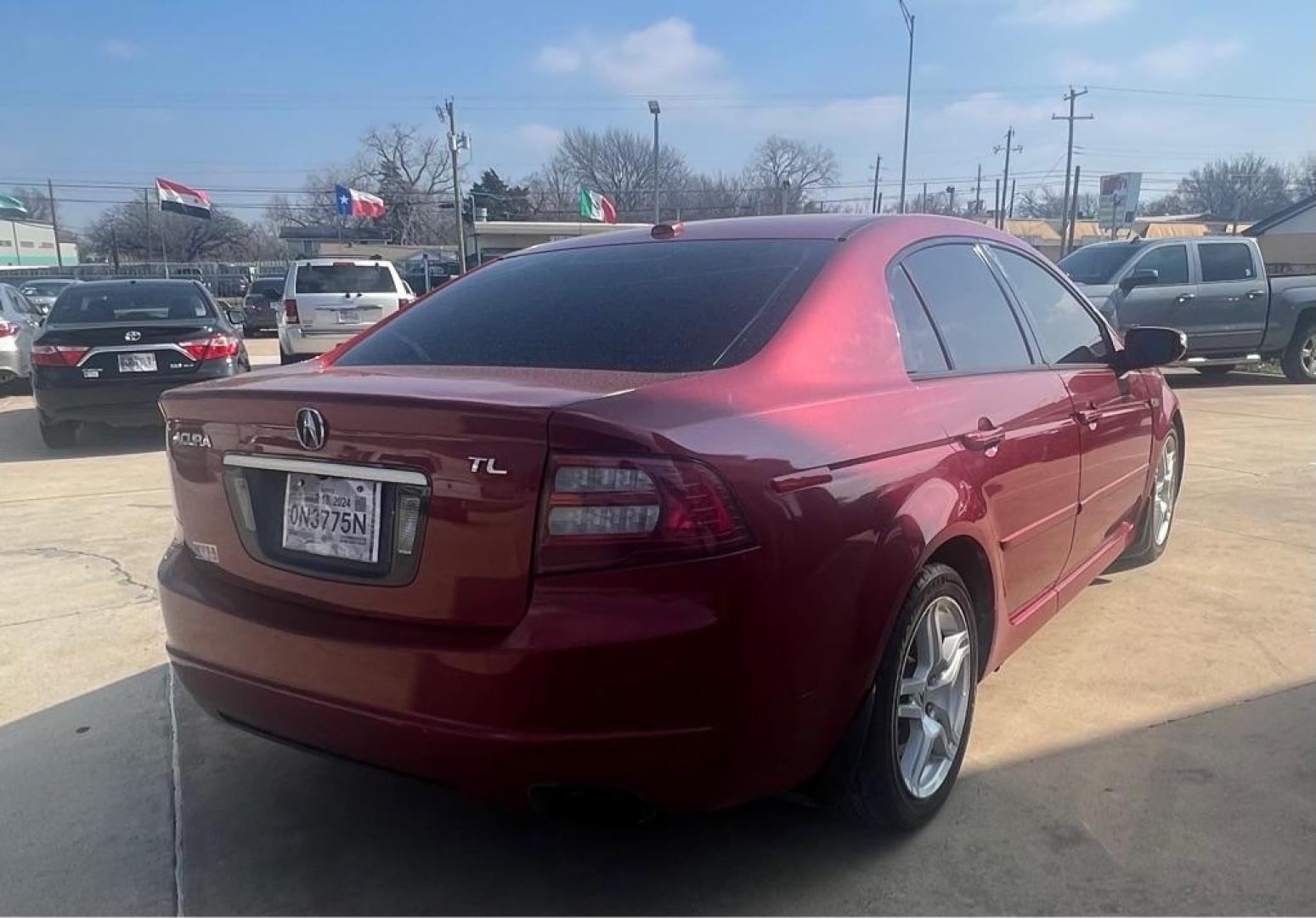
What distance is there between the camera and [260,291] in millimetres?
27516

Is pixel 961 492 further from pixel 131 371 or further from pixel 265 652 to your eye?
pixel 131 371

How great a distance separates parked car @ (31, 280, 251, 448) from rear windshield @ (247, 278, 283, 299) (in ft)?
62.7

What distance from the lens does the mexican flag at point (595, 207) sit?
41875 millimetres

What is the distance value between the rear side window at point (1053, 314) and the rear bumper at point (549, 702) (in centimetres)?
214

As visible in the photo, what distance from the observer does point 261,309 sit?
27.0 meters

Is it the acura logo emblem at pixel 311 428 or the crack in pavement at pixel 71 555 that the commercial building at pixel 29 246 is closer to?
the crack in pavement at pixel 71 555

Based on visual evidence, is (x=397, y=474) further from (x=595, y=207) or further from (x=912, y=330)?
(x=595, y=207)

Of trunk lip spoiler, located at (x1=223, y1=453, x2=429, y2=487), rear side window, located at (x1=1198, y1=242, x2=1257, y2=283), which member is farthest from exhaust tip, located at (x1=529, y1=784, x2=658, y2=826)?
rear side window, located at (x1=1198, y1=242, x2=1257, y2=283)

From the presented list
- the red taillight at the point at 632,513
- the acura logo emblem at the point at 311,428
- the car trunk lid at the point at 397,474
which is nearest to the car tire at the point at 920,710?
the red taillight at the point at 632,513

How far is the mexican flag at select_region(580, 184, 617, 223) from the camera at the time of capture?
1649 inches

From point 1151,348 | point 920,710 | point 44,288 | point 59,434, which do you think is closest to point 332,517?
point 920,710

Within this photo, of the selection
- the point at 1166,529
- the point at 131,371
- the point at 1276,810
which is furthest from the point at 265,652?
the point at 131,371

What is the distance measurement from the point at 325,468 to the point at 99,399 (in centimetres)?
714

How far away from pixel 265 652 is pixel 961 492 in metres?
1.78
